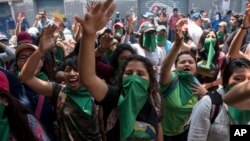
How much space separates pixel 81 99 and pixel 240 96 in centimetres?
131

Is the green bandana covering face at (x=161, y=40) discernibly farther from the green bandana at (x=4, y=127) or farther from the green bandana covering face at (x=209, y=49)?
the green bandana at (x=4, y=127)

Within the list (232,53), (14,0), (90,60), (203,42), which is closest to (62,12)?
(14,0)

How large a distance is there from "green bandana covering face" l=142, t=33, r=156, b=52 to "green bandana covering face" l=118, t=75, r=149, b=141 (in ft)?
7.31

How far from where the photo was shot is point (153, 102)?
2350mm

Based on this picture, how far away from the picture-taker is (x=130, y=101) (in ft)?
6.96

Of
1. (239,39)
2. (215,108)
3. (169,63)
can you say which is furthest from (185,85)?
(215,108)

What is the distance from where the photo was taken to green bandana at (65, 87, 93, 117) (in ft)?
7.80

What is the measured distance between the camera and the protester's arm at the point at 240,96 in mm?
1388

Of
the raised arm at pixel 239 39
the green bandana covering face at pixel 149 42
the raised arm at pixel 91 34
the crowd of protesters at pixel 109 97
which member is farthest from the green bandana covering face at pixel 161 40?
the raised arm at pixel 91 34

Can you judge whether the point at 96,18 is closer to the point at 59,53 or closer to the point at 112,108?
the point at 112,108

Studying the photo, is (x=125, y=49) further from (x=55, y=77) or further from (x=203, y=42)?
(x=203, y=42)

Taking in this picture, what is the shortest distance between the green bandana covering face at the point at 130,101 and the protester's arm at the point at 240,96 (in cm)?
74

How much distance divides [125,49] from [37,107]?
1.24 metres


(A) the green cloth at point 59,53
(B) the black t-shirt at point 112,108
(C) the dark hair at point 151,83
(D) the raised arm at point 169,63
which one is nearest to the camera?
(B) the black t-shirt at point 112,108
